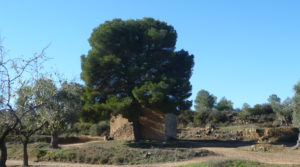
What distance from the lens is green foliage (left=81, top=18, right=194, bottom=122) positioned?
26.1 metres

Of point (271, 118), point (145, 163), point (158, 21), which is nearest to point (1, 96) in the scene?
point (145, 163)

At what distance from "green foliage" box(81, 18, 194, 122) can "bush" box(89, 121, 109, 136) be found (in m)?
13.2

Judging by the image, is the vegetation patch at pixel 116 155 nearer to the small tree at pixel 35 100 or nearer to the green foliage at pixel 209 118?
the small tree at pixel 35 100

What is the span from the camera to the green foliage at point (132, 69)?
26.1 m

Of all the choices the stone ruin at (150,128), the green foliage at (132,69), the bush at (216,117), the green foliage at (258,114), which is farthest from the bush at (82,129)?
the green foliage at (258,114)

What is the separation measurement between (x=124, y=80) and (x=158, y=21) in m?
5.35

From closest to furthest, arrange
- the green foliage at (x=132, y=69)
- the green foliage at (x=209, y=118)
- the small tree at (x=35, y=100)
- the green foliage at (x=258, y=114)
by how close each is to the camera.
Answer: the small tree at (x=35, y=100)
the green foliage at (x=132, y=69)
the green foliage at (x=258, y=114)
the green foliage at (x=209, y=118)

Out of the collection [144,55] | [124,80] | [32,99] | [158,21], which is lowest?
[32,99]

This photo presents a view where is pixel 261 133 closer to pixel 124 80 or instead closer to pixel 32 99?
pixel 124 80

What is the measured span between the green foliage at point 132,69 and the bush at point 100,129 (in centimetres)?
1324

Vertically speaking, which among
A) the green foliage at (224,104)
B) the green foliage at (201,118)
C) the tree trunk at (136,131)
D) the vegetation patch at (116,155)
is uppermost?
the green foliage at (224,104)

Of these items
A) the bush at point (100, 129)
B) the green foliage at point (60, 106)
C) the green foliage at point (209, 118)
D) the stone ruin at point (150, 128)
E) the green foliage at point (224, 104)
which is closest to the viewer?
Result: the green foliage at point (60, 106)

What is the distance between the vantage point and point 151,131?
1161 inches

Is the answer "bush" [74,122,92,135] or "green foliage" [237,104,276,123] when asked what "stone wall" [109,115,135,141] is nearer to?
"bush" [74,122,92,135]
